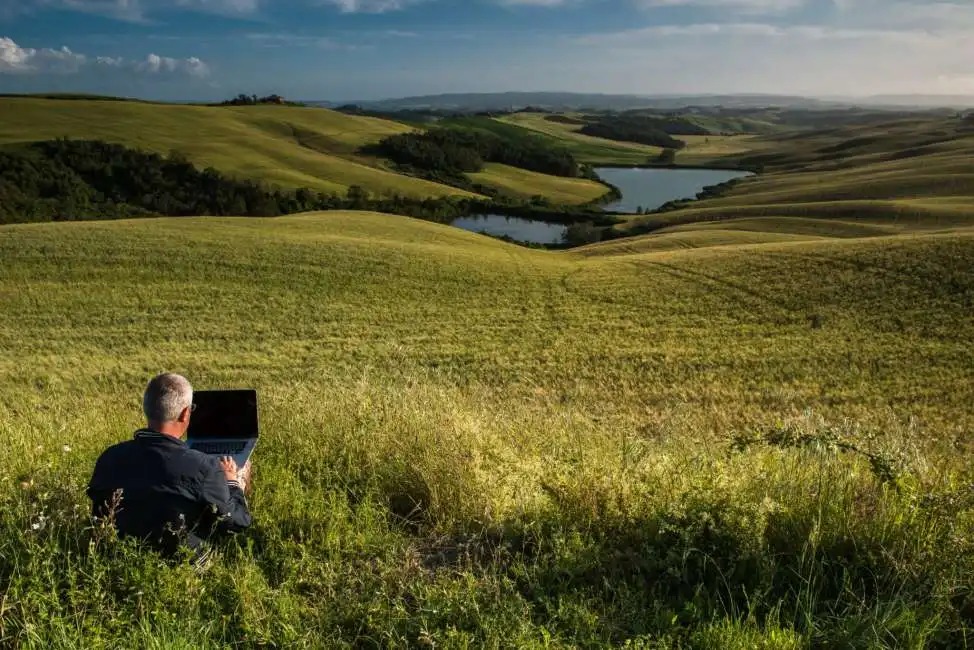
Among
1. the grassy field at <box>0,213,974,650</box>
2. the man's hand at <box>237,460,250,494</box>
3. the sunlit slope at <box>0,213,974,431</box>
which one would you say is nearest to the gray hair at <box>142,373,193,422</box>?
the man's hand at <box>237,460,250,494</box>

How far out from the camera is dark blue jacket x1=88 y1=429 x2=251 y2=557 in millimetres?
3395

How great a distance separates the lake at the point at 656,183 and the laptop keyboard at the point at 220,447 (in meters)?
111

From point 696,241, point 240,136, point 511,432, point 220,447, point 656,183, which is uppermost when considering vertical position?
point 240,136

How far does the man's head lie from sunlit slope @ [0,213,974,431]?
463 inches

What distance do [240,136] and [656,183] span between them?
311 feet

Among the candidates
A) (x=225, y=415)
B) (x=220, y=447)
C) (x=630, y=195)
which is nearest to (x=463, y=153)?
(x=630, y=195)

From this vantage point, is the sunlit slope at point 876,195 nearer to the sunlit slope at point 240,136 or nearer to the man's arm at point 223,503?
the sunlit slope at point 240,136

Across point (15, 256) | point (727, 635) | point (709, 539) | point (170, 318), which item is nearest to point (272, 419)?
point (709, 539)

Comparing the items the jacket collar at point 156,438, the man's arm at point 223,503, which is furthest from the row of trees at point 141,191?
the man's arm at point 223,503

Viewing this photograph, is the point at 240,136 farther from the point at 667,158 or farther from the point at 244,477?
the point at 244,477

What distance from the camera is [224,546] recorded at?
363 centimetres

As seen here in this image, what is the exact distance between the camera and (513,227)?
3625 inches

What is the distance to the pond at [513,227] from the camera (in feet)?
276

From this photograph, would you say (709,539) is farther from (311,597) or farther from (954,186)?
(954,186)
